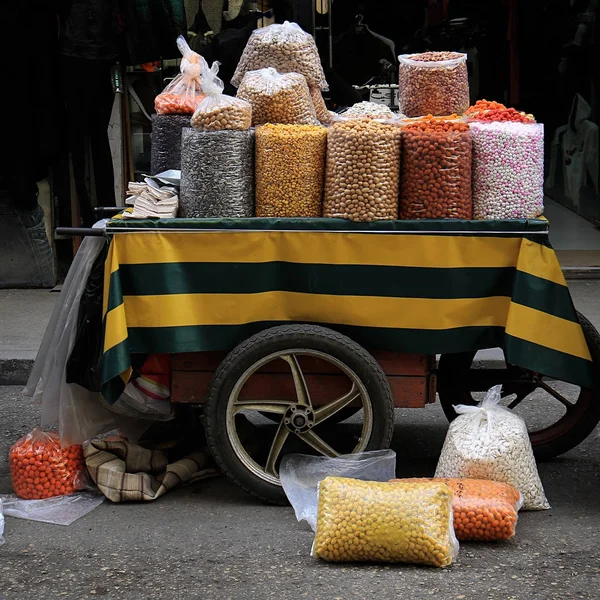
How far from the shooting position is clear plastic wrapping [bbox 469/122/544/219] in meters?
4.18

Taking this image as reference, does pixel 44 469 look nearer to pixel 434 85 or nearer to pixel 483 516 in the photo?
pixel 483 516

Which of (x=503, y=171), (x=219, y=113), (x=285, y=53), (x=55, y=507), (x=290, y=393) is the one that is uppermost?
(x=285, y=53)

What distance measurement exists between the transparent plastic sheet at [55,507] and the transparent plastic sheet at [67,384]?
0.23m

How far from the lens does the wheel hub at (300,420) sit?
4203mm

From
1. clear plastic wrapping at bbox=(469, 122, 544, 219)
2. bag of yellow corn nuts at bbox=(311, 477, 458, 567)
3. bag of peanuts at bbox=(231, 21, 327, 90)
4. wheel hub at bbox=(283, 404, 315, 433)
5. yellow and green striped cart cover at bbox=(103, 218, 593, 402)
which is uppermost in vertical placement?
bag of peanuts at bbox=(231, 21, 327, 90)

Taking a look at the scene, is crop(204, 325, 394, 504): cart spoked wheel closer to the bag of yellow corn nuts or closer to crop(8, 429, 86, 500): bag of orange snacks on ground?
the bag of yellow corn nuts

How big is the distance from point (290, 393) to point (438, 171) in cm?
104

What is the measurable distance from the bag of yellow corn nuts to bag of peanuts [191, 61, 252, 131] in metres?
1.51

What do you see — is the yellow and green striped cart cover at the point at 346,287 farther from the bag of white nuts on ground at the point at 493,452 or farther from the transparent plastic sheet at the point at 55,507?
the transparent plastic sheet at the point at 55,507

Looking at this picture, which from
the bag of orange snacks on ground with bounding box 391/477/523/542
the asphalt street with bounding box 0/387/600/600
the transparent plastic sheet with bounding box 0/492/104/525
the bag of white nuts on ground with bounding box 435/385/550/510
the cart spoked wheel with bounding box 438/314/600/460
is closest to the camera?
the asphalt street with bounding box 0/387/600/600

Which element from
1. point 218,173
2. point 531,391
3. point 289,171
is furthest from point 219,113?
point 531,391

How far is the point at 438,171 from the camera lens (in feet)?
13.6

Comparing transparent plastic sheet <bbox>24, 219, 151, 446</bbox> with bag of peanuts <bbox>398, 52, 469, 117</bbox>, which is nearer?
transparent plastic sheet <bbox>24, 219, 151, 446</bbox>

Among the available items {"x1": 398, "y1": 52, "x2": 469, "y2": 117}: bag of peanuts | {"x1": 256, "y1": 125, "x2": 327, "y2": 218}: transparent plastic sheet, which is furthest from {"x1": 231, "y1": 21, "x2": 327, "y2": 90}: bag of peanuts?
{"x1": 256, "y1": 125, "x2": 327, "y2": 218}: transparent plastic sheet
